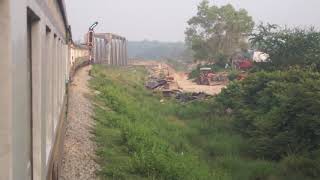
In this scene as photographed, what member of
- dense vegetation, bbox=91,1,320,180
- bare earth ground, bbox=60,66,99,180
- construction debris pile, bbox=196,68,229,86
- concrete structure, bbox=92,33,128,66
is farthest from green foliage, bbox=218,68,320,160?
construction debris pile, bbox=196,68,229,86

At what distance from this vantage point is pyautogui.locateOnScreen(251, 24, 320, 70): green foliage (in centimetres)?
2441

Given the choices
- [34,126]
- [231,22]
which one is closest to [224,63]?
[231,22]

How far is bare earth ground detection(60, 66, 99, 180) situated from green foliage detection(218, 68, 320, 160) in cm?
533

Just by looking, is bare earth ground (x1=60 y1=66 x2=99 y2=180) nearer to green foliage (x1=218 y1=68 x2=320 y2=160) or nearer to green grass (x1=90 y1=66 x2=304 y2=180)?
green grass (x1=90 y1=66 x2=304 y2=180)

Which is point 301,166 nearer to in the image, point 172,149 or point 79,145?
point 172,149

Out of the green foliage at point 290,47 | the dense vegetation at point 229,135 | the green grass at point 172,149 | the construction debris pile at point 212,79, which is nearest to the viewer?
the green grass at point 172,149

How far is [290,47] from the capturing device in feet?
83.8

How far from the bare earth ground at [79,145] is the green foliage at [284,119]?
210 inches

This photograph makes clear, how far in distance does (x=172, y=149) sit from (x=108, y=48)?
33180 mm

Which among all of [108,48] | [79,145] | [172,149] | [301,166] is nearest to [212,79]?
[108,48]

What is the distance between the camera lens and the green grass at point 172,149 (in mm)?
9117

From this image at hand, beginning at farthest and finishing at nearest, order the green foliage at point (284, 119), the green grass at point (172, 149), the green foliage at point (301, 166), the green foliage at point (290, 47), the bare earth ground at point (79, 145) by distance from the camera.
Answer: the green foliage at point (290, 47) → the green foliage at point (284, 119) → the green foliage at point (301, 166) → the green grass at point (172, 149) → the bare earth ground at point (79, 145)

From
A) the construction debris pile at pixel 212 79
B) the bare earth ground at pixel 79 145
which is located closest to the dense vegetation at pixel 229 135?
the bare earth ground at pixel 79 145

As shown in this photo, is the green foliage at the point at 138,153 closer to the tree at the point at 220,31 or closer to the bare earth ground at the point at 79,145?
the bare earth ground at the point at 79,145
